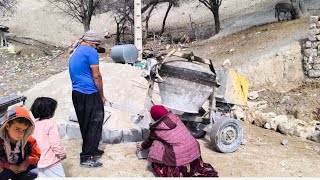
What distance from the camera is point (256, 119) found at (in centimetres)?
833

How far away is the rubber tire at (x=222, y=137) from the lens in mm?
5992

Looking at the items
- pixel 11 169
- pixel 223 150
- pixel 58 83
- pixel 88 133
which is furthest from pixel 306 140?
pixel 11 169

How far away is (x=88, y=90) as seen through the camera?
5.25 metres

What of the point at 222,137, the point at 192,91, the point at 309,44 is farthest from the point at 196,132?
the point at 309,44

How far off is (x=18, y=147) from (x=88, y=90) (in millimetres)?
1650

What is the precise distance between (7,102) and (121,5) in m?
18.3

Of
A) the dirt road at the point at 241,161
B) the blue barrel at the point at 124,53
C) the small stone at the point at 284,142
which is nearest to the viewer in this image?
the dirt road at the point at 241,161

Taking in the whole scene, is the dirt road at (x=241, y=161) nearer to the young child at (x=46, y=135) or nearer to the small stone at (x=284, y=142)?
the small stone at (x=284, y=142)

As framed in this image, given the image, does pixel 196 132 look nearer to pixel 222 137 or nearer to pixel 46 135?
pixel 222 137

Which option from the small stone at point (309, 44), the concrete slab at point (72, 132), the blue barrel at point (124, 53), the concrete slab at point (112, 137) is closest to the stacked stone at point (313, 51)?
the small stone at point (309, 44)

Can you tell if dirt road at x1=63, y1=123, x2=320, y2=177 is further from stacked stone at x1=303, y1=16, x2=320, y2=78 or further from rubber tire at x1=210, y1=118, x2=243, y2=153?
stacked stone at x1=303, y1=16, x2=320, y2=78

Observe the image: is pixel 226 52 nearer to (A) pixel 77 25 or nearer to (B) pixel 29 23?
(A) pixel 77 25

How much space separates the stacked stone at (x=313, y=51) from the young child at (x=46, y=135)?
8255mm

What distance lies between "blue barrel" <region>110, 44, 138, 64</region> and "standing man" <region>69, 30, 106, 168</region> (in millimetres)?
4047
